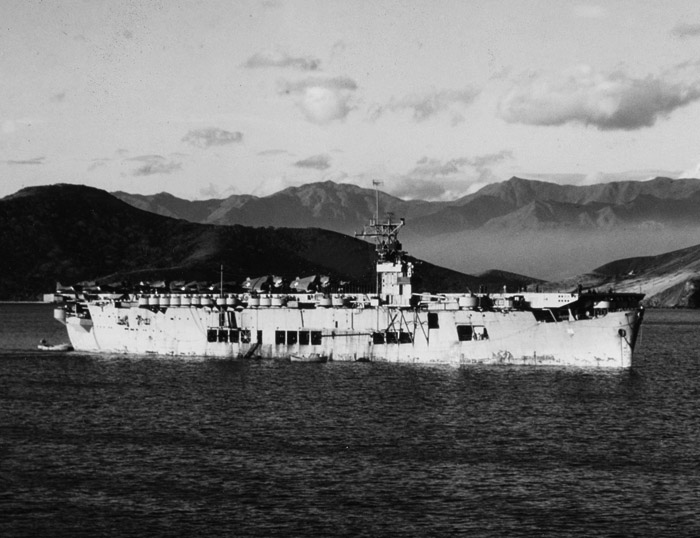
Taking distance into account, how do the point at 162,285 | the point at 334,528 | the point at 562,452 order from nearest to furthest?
the point at 334,528, the point at 562,452, the point at 162,285

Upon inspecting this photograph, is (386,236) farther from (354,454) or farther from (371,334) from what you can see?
(354,454)

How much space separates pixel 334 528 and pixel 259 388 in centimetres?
2977

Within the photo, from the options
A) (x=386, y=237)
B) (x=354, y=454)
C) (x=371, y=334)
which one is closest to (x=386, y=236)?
(x=386, y=237)

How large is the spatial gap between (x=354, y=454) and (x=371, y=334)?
32.1 metres

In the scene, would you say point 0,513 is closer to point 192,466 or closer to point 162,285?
point 192,466

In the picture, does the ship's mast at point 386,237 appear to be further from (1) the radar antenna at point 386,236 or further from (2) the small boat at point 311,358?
(2) the small boat at point 311,358

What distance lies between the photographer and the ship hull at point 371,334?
218ft

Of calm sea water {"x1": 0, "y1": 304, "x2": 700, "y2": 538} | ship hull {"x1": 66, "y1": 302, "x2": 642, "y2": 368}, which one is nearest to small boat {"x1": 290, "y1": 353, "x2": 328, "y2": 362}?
ship hull {"x1": 66, "y1": 302, "x2": 642, "y2": 368}

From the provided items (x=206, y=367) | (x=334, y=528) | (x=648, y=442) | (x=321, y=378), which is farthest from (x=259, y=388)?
(x=334, y=528)

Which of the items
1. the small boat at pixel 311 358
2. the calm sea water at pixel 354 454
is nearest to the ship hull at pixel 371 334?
the small boat at pixel 311 358

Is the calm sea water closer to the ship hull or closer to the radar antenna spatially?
the ship hull

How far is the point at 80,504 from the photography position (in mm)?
33719

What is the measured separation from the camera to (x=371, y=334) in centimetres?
7306

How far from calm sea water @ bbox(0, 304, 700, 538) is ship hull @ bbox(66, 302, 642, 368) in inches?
86.3
